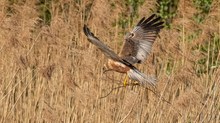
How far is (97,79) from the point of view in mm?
8508

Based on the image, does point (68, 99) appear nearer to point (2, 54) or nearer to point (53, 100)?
point (53, 100)

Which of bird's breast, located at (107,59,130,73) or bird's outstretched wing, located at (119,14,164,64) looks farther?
bird's outstretched wing, located at (119,14,164,64)

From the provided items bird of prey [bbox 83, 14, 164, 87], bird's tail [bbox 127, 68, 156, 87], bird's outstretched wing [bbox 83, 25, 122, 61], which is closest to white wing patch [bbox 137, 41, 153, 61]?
bird of prey [bbox 83, 14, 164, 87]

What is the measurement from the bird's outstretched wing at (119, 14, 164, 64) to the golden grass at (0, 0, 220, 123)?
Result: 0.13 metres

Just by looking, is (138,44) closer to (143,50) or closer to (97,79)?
(143,50)

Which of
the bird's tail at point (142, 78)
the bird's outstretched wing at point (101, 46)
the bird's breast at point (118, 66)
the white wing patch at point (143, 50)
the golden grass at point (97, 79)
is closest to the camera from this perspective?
the bird's outstretched wing at point (101, 46)

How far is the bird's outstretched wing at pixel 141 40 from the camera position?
313 inches

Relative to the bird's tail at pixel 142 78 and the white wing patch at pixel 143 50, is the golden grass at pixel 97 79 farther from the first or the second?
the bird's tail at pixel 142 78

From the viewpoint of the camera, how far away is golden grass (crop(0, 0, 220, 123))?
25.8 feet

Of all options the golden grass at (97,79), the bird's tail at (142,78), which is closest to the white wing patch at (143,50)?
the golden grass at (97,79)

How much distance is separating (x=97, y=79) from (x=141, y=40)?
0.72 m

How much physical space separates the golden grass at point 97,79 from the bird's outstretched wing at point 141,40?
128 mm

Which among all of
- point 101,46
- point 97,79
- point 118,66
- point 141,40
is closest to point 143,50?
point 141,40

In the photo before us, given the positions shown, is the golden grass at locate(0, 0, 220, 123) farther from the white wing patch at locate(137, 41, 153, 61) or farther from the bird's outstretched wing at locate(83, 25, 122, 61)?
the bird's outstretched wing at locate(83, 25, 122, 61)
